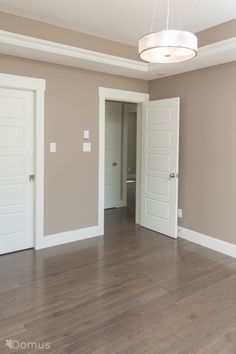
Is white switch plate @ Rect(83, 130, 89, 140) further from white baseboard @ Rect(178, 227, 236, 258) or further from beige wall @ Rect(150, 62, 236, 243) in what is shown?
white baseboard @ Rect(178, 227, 236, 258)

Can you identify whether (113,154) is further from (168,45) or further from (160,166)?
(168,45)

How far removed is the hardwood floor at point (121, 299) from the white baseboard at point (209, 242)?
124 millimetres

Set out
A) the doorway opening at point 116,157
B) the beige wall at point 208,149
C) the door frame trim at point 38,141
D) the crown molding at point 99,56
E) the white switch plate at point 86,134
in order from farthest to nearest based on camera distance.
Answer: the doorway opening at point 116,157
the white switch plate at point 86,134
the beige wall at point 208,149
the door frame trim at point 38,141
the crown molding at point 99,56

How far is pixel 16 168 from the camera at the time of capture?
3.89 m

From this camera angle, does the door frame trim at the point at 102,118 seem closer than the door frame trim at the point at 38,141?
No

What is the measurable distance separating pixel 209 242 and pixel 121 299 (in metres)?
1.87

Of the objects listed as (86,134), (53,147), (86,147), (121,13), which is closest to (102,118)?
(86,134)

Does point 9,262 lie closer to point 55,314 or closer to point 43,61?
point 55,314

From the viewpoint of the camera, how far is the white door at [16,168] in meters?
3.77

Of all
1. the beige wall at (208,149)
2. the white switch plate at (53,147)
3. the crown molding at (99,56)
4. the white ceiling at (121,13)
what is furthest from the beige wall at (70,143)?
the beige wall at (208,149)

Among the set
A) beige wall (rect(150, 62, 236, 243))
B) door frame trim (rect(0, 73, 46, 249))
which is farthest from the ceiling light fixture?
door frame trim (rect(0, 73, 46, 249))

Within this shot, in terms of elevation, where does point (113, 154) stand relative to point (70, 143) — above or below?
below

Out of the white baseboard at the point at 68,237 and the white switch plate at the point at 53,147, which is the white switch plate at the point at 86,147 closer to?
the white switch plate at the point at 53,147

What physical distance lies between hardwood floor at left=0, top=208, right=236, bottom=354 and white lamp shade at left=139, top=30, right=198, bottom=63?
2.11 meters
